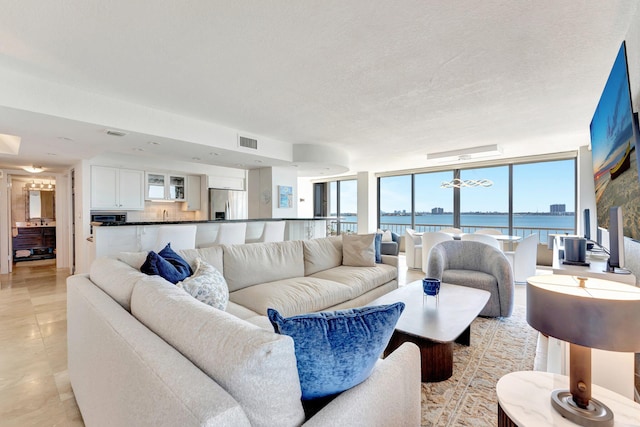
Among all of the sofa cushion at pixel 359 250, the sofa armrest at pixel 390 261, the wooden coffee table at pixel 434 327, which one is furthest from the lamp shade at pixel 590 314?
the sofa armrest at pixel 390 261

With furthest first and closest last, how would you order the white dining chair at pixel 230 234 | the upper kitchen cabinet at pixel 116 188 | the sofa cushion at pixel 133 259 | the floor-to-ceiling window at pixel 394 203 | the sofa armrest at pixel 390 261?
1. the floor-to-ceiling window at pixel 394 203
2. the upper kitchen cabinet at pixel 116 188
3. the white dining chair at pixel 230 234
4. the sofa armrest at pixel 390 261
5. the sofa cushion at pixel 133 259

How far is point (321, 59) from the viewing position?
2402 millimetres

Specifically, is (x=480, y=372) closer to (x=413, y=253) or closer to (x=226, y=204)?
(x=413, y=253)

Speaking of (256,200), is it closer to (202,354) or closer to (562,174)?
(202,354)

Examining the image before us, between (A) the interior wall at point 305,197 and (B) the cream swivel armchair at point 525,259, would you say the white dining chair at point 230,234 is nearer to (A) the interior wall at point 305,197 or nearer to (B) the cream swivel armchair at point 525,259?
(B) the cream swivel armchair at point 525,259

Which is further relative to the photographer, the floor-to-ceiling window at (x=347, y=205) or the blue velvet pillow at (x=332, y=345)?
the floor-to-ceiling window at (x=347, y=205)

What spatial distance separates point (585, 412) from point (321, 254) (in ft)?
8.97

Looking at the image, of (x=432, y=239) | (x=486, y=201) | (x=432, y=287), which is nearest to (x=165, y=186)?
(x=432, y=239)

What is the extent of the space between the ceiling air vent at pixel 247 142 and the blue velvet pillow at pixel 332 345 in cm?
406

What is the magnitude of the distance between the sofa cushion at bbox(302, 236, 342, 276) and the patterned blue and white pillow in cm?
150

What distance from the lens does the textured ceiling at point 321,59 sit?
1.84m

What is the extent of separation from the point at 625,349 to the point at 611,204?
1.65 m

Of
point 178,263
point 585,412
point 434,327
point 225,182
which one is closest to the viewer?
point 585,412

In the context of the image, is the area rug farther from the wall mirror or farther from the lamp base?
the wall mirror
